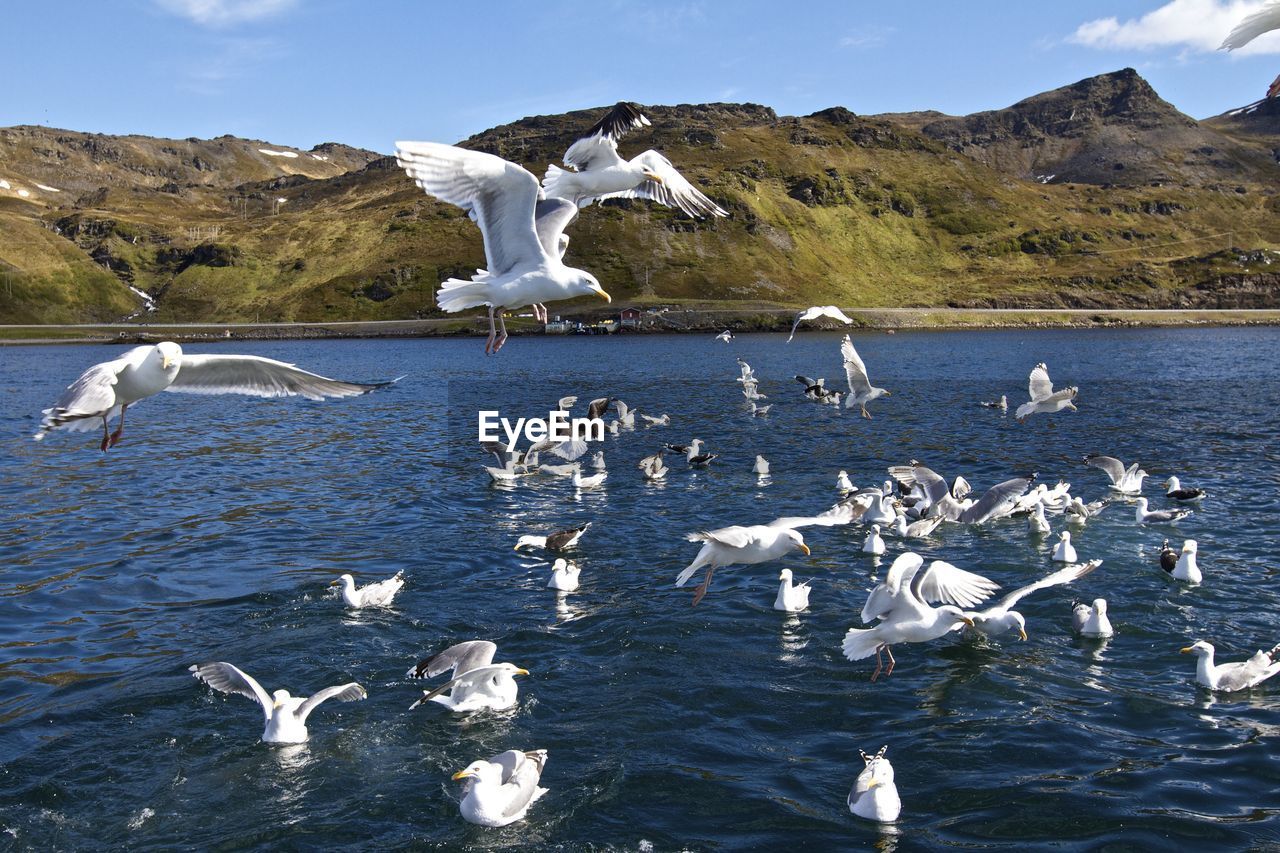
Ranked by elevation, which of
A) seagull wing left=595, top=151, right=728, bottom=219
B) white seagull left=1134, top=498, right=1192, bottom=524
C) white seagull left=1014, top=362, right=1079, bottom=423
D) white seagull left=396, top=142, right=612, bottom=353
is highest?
seagull wing left=595, top=151, right=728, bottom=219

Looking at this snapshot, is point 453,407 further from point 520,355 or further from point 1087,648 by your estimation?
point 520,355

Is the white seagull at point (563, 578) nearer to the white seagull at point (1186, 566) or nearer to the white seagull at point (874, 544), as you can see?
the white seagull at point (874, 544)

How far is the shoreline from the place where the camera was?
13500 centimetres

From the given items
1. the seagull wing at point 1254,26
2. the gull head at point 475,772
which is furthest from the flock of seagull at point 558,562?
the seagull wing at point 1254,26

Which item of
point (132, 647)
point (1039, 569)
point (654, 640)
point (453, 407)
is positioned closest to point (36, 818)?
point (132, 647)

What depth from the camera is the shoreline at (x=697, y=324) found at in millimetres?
135000

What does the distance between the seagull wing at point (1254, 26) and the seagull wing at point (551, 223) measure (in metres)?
7.62

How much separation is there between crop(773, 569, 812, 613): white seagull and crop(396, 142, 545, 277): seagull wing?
6083mm

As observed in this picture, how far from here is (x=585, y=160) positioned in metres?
13.6

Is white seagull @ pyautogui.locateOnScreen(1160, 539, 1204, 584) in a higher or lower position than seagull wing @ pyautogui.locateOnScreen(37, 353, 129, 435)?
lower

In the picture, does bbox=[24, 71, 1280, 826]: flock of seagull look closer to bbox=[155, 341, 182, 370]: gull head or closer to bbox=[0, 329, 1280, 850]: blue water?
bbox=[155, 341, 182, 370]: gull head

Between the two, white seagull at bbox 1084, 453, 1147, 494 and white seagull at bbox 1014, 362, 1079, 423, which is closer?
white seagull at bbox 1084, 453, 1147, 494

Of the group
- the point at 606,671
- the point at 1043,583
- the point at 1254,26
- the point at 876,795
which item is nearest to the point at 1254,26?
the point at 1254,26

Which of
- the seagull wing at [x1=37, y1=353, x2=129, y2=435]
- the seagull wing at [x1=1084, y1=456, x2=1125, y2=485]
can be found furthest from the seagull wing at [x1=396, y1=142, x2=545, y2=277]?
the seagull wing at [x1=1084, y1=456, x2=1125, y2=485]
